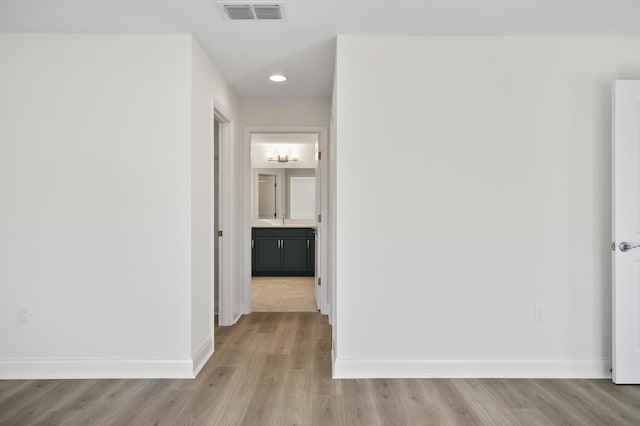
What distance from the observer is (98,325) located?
2885mm

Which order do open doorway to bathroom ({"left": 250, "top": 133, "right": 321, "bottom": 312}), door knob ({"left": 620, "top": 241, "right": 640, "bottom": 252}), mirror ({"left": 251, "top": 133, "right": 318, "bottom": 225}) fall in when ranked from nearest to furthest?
door knob ({"left": 620, "top": 241, "right": 640, "bottom": 252}) → open doorway to bathroom ({"left": 250, "top": 133, "right": 321, "bottom": 312}) → mirror ({"left": 251, "top": 133, "right": 318, "bottom": 225})

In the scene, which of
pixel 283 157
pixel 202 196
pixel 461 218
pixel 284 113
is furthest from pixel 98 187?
pixel 283 157

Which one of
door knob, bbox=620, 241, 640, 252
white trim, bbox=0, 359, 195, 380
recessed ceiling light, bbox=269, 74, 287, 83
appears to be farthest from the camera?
recessed ceiling light, bbox=269, 74, 287, 83

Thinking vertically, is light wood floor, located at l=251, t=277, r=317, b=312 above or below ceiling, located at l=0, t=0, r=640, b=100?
below

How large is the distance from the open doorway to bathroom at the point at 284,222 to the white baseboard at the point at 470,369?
7.65ft

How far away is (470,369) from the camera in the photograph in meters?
2.90

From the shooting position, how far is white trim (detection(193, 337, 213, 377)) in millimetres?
2955

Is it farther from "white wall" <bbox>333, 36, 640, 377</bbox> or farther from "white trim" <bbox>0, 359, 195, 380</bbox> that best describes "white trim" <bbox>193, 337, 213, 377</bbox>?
"white wall" <bbox>333, 36, 640, 377</bbox>

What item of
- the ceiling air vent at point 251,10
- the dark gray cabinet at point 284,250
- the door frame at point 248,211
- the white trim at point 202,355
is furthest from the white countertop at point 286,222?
the ceiling air vent at point 251,10

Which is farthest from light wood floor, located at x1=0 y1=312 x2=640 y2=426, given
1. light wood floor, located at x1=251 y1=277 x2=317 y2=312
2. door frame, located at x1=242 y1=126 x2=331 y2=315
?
light wood floor, located at x1=251 y1=277 x2=317 y2=312

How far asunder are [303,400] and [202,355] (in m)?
0.99

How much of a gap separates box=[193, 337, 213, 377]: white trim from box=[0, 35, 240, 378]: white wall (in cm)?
11

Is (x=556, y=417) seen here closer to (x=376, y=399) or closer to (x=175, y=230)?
(x=376, y=399)

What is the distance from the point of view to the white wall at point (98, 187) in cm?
288
